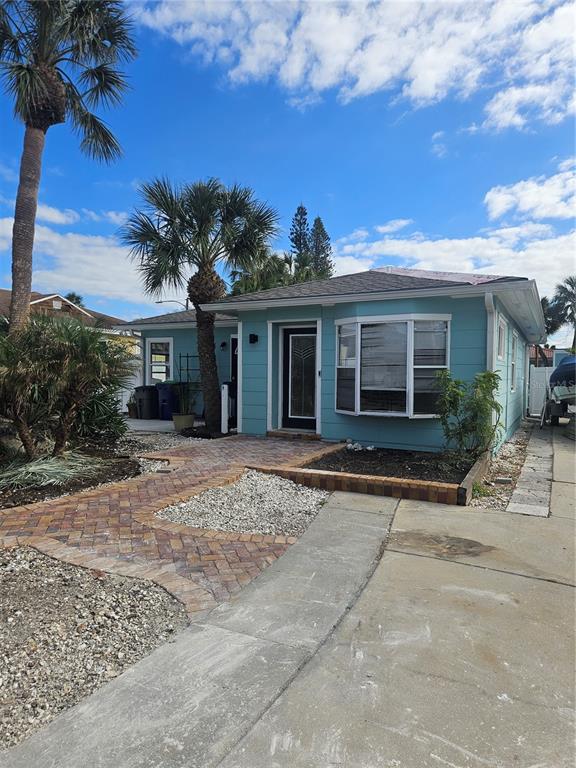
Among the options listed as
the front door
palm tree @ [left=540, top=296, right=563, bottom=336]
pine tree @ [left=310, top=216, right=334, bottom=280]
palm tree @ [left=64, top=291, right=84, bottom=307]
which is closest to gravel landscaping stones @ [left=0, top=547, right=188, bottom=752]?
the front door

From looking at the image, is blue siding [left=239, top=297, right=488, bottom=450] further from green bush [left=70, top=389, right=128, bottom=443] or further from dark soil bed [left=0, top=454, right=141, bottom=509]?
dark soil bed [left=0, top=454, right=141, bottom=509]

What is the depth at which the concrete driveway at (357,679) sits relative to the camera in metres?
A: 1.67

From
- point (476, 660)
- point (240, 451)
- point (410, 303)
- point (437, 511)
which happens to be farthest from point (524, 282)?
point (476, 660)

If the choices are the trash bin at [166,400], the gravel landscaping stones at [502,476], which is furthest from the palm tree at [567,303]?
the trash bin at [166,400]

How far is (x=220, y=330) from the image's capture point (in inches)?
498

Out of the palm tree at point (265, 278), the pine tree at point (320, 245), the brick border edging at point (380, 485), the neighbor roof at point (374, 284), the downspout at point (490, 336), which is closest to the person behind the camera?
the brick border edging at point (380, 485)

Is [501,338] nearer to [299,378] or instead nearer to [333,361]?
[333,361]

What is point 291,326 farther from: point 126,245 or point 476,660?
point 476,660

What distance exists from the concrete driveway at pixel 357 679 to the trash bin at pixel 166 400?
381 inches

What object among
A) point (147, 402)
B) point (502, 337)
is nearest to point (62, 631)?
point (502, 337)

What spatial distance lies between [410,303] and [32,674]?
673 centimetres

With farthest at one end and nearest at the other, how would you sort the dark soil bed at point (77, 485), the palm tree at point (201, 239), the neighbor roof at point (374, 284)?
the palm tree at point (201, 239) < the neighbor roof at point (374, 284) < the dark soil bed at point (77, 485)

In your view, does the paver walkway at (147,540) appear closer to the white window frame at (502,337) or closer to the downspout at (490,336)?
the downspout at (490,336)

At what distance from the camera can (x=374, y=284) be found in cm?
839
